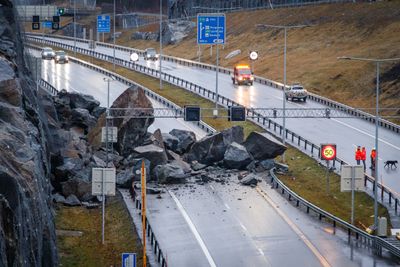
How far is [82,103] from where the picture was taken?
240ft

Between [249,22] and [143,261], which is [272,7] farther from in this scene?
[143,261]

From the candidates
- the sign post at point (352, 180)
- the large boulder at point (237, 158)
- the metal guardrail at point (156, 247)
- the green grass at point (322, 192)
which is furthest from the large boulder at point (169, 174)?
the sign post at point (352, 180)

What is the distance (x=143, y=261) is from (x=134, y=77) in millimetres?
70591

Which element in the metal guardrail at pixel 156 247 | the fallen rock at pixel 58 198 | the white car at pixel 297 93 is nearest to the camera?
the metal guardrail at pixel 156 247

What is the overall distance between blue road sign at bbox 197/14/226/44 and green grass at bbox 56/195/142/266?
3553 cm

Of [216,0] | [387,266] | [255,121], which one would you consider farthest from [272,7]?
[387,266]

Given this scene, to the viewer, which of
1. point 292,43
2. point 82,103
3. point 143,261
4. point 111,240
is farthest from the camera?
point 292,43

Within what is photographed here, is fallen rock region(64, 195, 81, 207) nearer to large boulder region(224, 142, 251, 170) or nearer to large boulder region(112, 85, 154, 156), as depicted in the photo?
large boulder region(112, 85, 154, 156)

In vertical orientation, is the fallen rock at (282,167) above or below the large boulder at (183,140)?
below

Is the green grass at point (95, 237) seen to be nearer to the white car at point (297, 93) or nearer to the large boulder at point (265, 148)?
the large boulder at point (265, 148)

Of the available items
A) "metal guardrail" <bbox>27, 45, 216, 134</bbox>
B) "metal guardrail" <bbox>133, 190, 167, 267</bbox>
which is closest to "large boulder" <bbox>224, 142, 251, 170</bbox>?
"metal guardrail" <bbox>27, 45, 216, 134</bbox>

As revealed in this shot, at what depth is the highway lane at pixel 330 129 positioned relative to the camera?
2487 inches

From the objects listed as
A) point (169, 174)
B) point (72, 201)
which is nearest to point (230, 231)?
point (72, 201)

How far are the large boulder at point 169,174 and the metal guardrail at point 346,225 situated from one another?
209 inches
